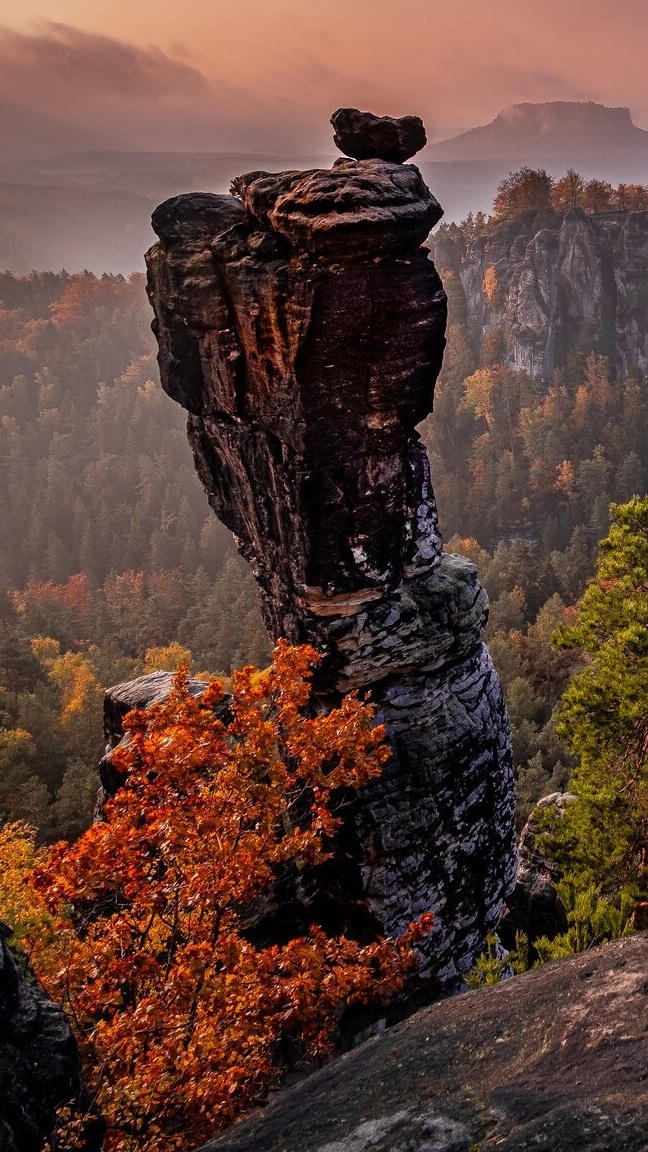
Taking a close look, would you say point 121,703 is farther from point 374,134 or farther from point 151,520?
point 151,520

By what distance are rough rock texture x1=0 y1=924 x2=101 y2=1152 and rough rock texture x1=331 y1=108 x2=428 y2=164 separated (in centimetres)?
1585

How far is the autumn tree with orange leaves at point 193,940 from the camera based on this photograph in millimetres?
8750

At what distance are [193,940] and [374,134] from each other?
626 inches

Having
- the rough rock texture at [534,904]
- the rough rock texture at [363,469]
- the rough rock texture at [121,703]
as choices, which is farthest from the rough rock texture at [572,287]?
the rough rock texture at [363,469]

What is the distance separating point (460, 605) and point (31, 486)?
311 feet

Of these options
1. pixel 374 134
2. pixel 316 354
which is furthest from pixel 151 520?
pixel 316 354

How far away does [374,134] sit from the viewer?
1529cm

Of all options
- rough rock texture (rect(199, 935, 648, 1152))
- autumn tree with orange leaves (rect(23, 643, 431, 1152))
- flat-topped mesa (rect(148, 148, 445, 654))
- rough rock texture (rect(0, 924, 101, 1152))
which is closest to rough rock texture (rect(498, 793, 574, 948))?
autumn tree with orange leaves (rect(23, 643, 431, 1152))

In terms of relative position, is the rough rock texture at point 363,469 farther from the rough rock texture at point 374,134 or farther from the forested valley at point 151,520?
the forested valley at point 151,520

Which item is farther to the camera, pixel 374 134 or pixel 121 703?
pixel 121 703

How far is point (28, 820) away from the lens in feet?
105

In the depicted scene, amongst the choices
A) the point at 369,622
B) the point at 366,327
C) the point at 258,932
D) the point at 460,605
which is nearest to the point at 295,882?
the point at 258,932

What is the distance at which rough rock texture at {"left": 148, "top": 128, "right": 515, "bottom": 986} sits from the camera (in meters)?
13.9

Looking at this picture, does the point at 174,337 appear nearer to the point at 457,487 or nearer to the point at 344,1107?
the point at 344,1107
